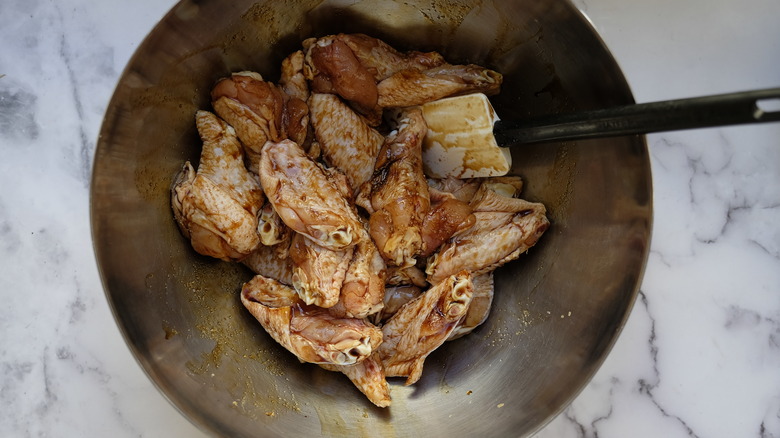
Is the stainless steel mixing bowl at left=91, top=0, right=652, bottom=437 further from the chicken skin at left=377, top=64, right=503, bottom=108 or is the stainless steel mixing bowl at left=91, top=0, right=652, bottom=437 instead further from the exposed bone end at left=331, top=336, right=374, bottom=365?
the exposed bone end at left=331, top=336, right=374, bottom=365

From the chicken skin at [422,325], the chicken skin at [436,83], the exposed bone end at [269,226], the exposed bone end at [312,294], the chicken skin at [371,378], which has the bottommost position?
the chicken skin at [371,378]

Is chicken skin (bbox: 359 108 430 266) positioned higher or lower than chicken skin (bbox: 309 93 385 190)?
lower

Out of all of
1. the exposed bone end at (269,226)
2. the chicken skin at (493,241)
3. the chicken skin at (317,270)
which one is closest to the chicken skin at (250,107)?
the exposed bone end at (269,226)

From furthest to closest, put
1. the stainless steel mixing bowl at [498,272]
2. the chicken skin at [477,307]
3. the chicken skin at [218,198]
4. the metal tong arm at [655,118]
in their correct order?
the chicken skin at [477,307] → the chicken skin at [218,198] → the stainless steel mixing bowl at [498,272] → the metal tong arm at [655,118]

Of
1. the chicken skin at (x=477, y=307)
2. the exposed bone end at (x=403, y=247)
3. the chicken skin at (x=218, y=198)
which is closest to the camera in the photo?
the chicken skin at (x=218, y=198)

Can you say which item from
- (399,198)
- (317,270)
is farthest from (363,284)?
(399,198)

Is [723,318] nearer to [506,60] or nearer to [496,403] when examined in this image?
[496,403]

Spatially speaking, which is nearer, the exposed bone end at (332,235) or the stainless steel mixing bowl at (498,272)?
the stainless steel mixing bowl at (498,272)

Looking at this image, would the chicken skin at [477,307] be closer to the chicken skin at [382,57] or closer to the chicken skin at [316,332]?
the chicken skin at [316,332]

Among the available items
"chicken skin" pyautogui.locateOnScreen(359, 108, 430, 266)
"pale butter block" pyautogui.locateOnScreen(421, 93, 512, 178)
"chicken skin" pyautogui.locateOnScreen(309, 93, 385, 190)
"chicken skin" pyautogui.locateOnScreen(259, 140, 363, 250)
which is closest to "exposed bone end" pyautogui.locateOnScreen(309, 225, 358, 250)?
"chicken skin" pyautogui.locateOnScreen(259, 140, 363, 250)
